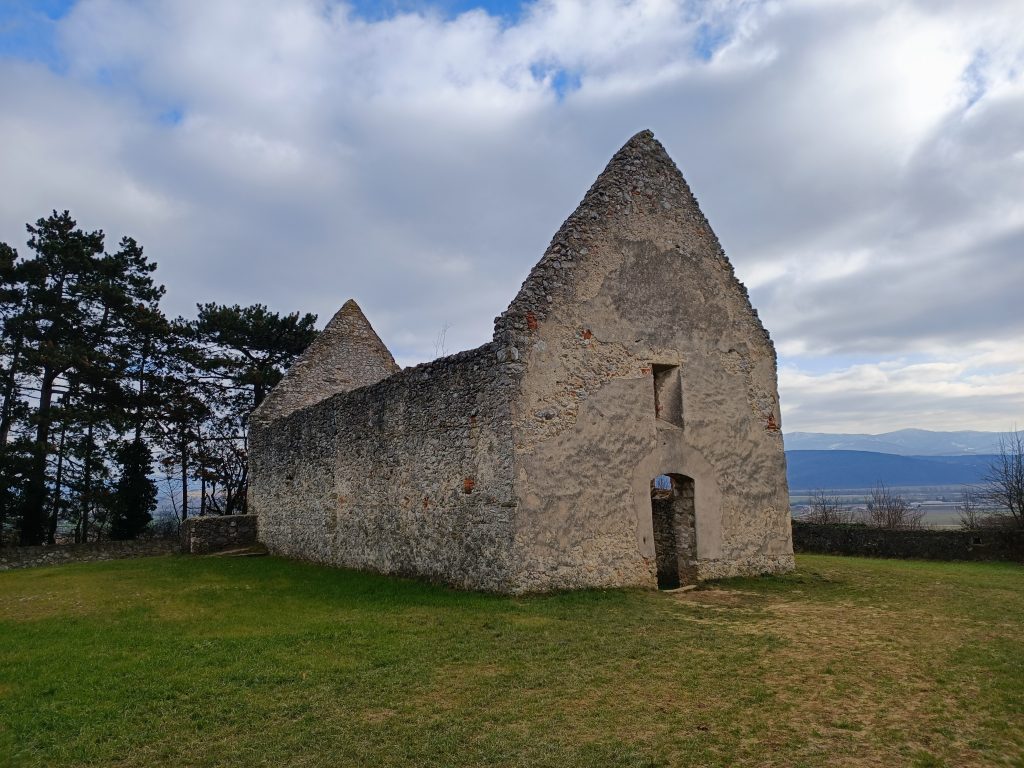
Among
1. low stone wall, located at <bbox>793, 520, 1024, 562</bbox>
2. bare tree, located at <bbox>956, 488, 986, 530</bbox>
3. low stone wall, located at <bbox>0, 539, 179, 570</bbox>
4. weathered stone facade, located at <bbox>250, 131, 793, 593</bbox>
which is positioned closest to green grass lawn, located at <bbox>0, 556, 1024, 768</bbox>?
weathered stone facade, located at <bbox>250, 131, 793, 593</bbox>

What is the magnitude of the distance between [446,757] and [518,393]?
6288 millimetres

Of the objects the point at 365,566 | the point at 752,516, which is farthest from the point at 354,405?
the point at 752,516

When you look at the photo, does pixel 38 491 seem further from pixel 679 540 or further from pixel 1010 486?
→ pixel 1010 486

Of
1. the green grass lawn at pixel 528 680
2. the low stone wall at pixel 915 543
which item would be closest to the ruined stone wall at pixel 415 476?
the green grass lawn at pixel 528 680

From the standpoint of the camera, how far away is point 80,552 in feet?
68.4

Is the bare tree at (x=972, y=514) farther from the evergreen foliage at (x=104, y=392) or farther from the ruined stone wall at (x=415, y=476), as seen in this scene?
the evergreen foliage at (x=104, y=392)

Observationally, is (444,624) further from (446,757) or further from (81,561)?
(81,561)

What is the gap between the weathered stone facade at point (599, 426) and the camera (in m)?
10.4

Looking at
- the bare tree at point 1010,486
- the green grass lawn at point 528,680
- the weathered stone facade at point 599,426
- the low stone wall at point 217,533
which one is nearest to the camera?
the green grass lawn at point 528,680

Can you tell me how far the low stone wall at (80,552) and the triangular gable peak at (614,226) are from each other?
1672 centimetres

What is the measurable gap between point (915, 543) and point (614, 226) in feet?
44.3

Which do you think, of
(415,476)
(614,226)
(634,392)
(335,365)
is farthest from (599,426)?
(335,365)

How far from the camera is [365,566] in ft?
46.9

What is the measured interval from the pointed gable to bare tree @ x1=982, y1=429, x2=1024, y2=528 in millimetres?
20019
